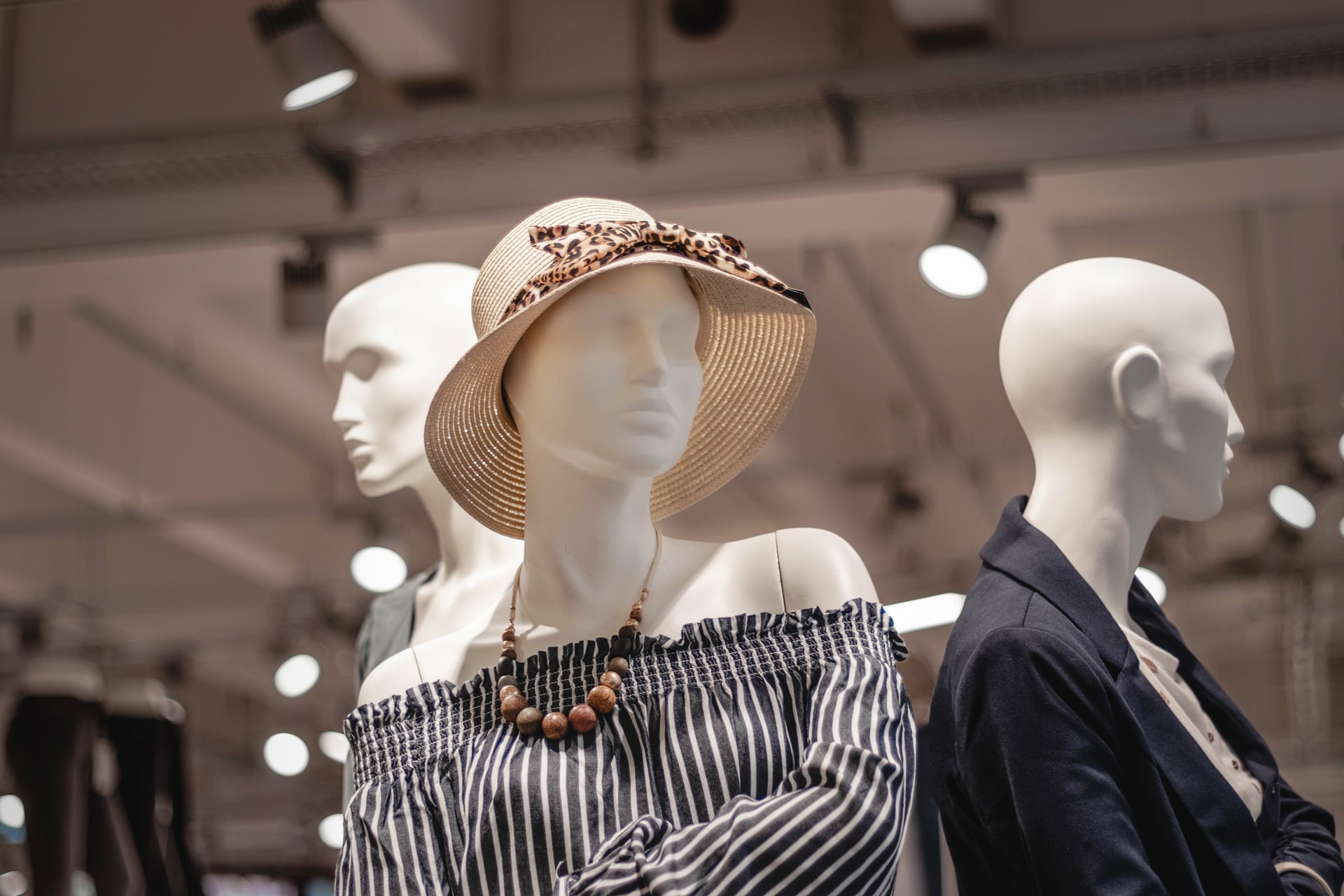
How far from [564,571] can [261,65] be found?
4469 millimetres

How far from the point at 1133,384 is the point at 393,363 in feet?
4.31

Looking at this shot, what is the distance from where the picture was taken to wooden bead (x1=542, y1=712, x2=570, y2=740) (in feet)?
5.09

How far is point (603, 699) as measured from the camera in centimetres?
155

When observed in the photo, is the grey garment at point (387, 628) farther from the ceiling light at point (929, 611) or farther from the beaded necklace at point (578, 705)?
the ceiling light at point (929, 611)

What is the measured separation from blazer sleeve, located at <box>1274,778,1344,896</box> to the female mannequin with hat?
71cm

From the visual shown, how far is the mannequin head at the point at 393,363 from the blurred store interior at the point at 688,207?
4.28 ft

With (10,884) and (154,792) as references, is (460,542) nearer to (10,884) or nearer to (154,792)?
(154,792)

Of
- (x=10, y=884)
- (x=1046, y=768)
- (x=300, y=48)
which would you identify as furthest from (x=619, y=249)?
(x=10, y=884)

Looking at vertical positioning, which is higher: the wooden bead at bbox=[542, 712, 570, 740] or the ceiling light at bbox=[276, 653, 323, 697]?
the ceiling light at bbox=[276, 653, 323, 697]

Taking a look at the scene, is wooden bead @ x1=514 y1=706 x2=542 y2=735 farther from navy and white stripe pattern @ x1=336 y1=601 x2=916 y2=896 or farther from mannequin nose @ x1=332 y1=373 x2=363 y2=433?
mannequin nose @ x1=332 y1=373 x2=363 y2=433

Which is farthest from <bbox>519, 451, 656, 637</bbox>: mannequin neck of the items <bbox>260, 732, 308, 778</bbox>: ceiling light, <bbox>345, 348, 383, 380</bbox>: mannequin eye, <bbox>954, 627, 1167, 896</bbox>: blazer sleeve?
<bbox>260, 732, 308, 778</bbox>: ceiling light

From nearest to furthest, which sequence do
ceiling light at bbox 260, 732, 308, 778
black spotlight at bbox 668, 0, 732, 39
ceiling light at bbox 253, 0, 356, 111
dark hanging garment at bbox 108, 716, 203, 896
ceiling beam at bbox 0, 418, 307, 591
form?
ceiling light at bbox 253, 0, 356, 111, dark hanging garment at bbox 108, 716, 203, 896, black spotlight at bbox 668, 0, 732, 39, ceiling beam at bbox 0, 418, 307, 591, ceiling light at bbox 260, 732, 308, 778

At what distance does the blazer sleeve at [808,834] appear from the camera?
1379mm

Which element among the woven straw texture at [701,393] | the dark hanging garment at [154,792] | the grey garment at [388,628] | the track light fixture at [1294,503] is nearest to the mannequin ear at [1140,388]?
the woven straw texture at [701,393]
